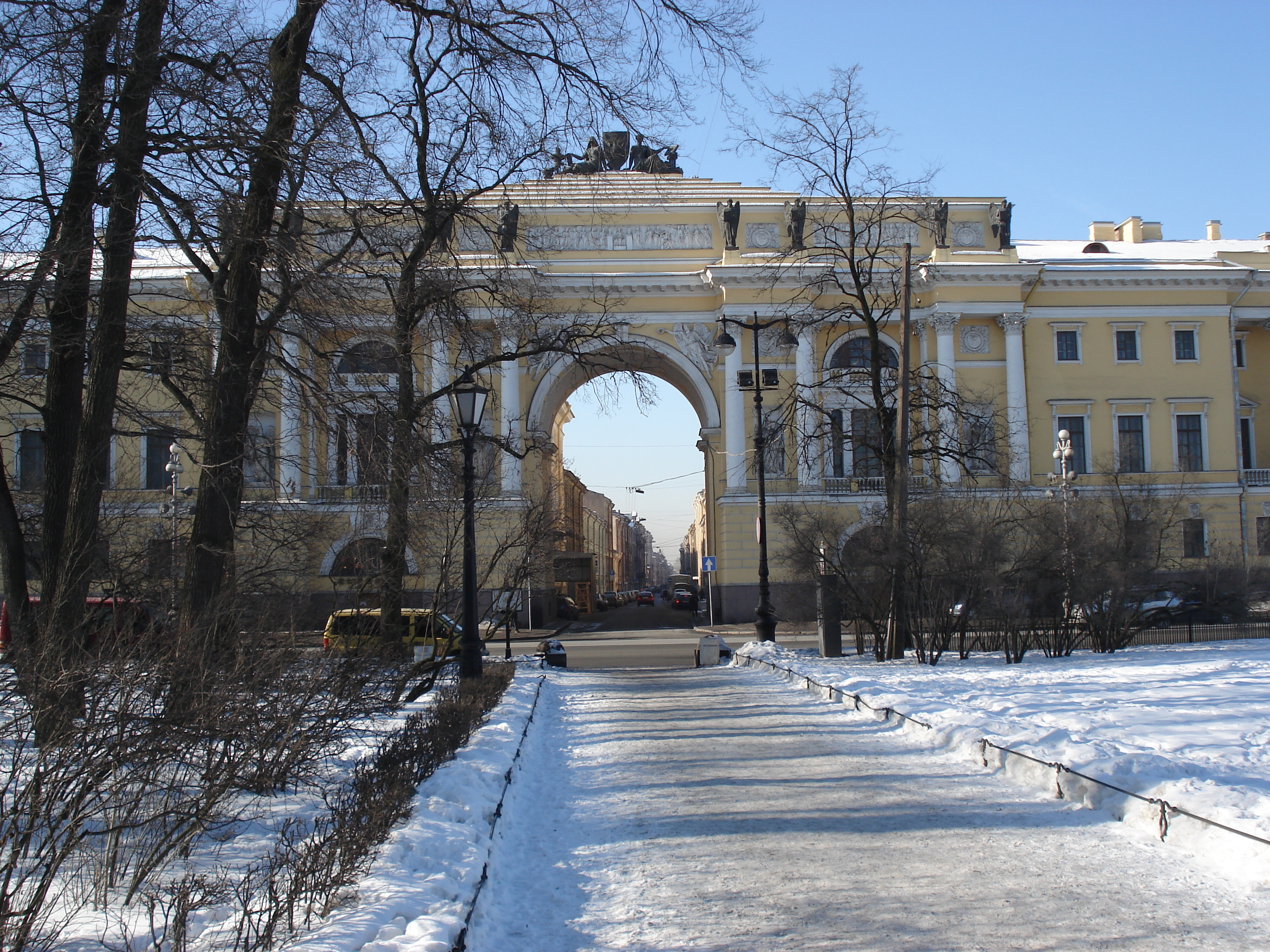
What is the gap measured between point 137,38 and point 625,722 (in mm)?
9043

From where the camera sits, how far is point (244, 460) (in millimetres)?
10367

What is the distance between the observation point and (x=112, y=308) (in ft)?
30.6

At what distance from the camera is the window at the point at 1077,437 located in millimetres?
47188

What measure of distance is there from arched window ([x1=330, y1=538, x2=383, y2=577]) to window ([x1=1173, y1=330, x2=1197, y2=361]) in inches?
1679

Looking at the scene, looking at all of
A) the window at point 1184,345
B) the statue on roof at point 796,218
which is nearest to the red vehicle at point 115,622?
the statue on roof at point 796,218

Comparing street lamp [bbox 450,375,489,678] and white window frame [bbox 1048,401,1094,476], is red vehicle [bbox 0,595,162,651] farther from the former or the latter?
white window frame [bbox 1048,401,1094,476]

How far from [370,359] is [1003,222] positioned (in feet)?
131

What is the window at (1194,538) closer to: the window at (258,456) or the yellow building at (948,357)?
the yellow building at (948,357)

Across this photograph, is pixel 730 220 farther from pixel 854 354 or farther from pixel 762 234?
pixel 854 354

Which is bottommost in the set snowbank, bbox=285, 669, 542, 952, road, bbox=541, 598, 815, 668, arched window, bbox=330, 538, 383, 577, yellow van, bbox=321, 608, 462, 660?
road, bbox=541, 598, 815, 668

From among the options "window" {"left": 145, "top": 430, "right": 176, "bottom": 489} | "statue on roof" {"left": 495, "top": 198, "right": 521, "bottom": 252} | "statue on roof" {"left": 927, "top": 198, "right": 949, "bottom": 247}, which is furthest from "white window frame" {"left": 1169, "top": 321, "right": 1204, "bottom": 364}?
"window" {"left": 145, "top": 430, "right": 176, "bottom": 489}

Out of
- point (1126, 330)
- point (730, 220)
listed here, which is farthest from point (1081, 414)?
point (730, 220)

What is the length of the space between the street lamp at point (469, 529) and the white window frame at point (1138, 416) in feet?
132

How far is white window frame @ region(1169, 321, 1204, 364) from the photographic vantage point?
1889 inches
